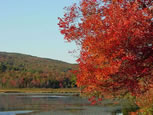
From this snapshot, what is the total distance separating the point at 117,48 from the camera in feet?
68.4

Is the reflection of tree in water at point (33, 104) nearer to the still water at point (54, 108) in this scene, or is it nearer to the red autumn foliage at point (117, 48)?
the still water at point (54, 108)

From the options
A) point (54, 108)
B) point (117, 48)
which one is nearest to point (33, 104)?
point (54, 108)

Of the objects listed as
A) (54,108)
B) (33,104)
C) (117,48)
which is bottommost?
(54,108)

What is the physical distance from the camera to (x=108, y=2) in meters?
24.7

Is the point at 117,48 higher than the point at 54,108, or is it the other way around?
the point at 117,48

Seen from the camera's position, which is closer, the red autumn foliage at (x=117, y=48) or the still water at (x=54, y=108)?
the red autumn foliage at (x=117, y=48)

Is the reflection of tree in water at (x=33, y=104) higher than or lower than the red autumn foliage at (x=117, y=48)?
lower

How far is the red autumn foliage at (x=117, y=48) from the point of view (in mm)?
20562

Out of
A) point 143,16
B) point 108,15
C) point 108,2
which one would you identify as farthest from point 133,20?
point 108,2

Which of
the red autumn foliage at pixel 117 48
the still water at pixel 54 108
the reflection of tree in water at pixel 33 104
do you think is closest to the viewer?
the red autumn foliage at pixel 117 48

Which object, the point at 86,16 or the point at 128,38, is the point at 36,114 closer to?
the point at 86,16

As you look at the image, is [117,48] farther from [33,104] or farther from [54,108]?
[33,104]

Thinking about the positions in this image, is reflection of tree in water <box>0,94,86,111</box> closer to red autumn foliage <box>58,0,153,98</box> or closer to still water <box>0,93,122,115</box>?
still water <box>0,93,122,115</box>

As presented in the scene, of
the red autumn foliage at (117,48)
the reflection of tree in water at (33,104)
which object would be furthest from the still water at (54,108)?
the red autumn foliage at (117,48)
